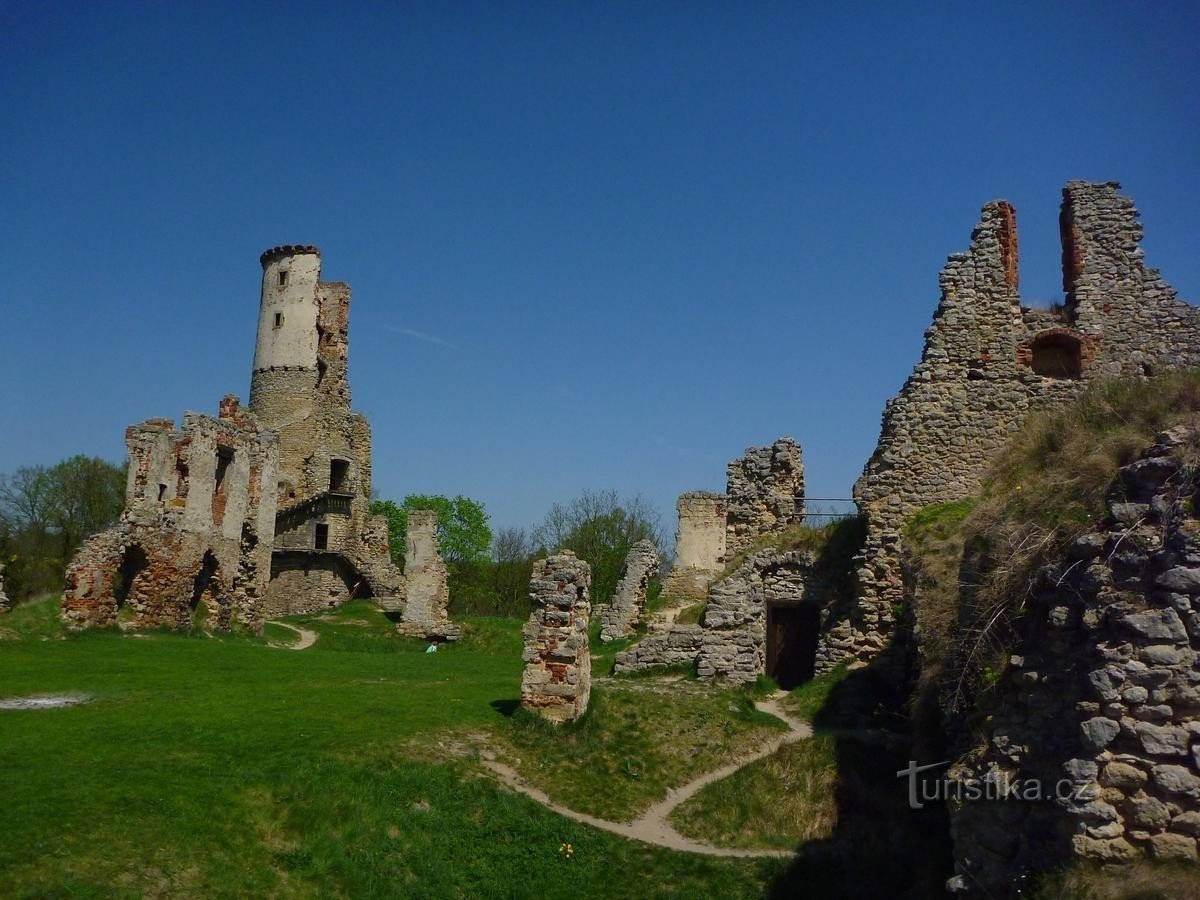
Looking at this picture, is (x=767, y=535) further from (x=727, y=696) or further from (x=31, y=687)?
(x=31, y=687)

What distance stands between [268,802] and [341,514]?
33.7 m

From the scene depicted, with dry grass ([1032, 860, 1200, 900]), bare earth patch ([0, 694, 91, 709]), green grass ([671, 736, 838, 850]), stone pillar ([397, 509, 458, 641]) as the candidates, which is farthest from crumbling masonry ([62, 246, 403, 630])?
dry grass ([1032, 860, 1200, 900])

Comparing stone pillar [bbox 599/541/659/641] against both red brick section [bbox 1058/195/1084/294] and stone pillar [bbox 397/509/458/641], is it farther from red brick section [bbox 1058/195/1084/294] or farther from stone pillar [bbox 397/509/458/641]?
red brick section [bbox 1058/195/1084/294]

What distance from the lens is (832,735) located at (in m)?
14.7

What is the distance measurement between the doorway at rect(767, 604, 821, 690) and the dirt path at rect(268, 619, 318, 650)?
12971mm

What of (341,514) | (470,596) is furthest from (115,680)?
(470,596)

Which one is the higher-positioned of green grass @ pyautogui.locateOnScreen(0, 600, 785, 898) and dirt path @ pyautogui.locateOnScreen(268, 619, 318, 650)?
dirt path @ pyautogui.locateOnScreen(268, 619, 318, 650)

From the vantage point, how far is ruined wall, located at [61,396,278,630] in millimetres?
24469

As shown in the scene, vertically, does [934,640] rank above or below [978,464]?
below

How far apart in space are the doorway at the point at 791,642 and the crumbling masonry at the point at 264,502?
15.5 metres

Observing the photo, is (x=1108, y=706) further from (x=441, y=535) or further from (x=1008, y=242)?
(x=441, y=535)

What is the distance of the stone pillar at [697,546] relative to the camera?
24.8 m

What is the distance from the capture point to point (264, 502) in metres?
30.7

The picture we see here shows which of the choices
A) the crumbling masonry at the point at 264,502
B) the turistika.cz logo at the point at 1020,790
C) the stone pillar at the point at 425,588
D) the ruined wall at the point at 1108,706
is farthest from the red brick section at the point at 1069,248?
the crumbling masonry at the point at 264,502
